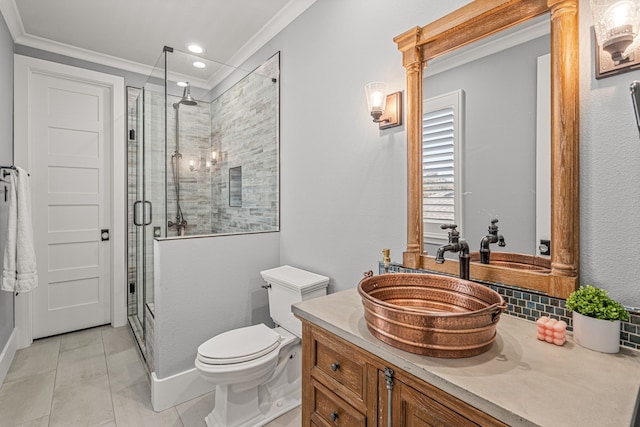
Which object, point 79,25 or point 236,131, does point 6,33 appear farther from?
point 236,131

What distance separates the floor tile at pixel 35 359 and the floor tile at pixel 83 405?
1.49 feet

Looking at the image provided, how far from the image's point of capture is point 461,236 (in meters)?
1.39

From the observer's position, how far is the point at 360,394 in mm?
1021

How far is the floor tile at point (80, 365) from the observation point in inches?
92.2

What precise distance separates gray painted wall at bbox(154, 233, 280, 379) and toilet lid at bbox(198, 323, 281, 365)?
34 centimetres

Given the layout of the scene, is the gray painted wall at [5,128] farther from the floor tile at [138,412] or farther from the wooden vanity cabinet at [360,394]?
the wooden vanity cabinet at [360,394]

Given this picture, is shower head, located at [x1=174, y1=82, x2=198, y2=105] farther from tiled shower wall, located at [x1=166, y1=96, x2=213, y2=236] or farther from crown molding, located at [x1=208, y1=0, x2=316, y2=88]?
crown molding, located at [x1=208, y1=0, x2=316, y2=88]

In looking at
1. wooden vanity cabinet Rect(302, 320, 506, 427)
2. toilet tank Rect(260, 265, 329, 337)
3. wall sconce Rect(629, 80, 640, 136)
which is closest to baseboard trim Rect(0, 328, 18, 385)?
toilet tank Rect(260, 265, 329, 337)

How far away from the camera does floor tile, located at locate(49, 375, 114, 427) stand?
1880 millimetres

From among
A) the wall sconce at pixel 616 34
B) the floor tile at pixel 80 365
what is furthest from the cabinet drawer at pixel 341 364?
the floor tile at pixel 80 365

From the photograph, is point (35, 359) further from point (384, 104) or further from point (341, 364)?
point (384, 104)

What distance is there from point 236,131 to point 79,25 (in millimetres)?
1564

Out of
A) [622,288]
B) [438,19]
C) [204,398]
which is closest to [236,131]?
[438,19]

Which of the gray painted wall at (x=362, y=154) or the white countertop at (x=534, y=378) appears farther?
the gray painted wall at (x=362, y=154)
